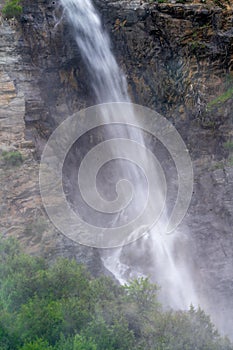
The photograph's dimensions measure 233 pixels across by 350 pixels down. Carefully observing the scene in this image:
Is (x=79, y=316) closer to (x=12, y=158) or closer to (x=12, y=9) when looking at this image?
(x=12, y=158)

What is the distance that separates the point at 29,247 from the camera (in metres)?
16.0

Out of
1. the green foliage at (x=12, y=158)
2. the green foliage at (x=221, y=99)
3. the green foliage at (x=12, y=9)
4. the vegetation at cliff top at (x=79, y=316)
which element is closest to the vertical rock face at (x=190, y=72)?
the green foliage at (x=221, y=99)

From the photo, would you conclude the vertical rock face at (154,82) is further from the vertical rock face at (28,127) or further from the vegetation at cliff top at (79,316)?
the vegetation at cliff top at (79,316)

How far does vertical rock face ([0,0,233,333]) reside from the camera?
62.0 ft

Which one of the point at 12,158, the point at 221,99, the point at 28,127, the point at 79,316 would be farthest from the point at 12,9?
the point at 79,316

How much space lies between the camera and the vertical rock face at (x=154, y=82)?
18.9 meters

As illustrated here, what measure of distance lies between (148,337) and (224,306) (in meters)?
4.81

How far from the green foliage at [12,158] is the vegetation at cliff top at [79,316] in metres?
4.34

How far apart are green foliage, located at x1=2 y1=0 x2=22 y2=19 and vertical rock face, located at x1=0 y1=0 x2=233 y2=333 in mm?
390

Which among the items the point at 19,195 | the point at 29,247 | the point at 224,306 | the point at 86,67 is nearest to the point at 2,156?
the point at 19,195

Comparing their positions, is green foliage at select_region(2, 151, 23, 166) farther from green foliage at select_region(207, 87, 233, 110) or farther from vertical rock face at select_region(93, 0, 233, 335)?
green foliage at select_region(207, 87, 233, 110)

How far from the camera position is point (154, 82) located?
22.7 meters

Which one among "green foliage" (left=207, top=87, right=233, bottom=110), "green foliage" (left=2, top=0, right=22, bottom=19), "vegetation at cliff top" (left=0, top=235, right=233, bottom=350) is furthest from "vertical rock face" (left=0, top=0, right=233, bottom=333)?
"vegetation at cliff top" (left=0, top=235, right=233, bottom=350)

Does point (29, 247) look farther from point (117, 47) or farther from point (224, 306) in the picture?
point (117, 47)
